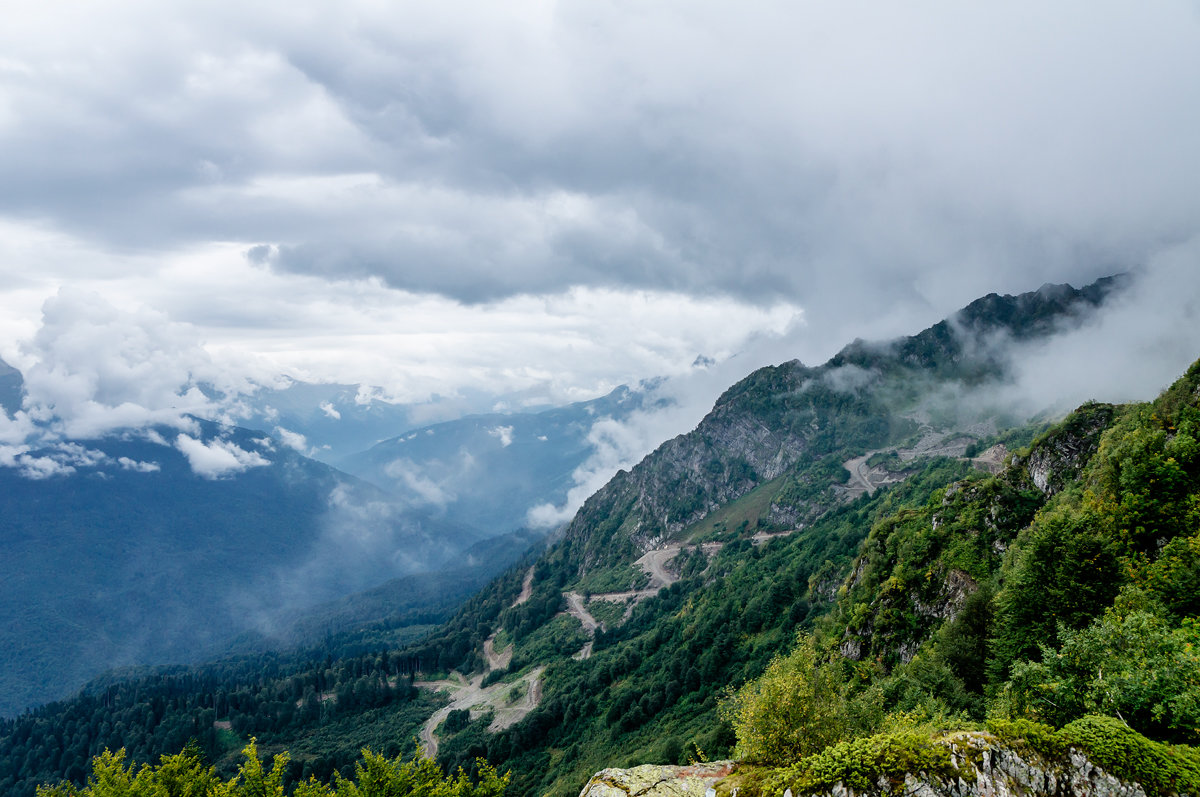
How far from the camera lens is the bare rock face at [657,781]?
2542 centimetres

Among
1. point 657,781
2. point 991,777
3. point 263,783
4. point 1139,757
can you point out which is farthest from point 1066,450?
point 263,783

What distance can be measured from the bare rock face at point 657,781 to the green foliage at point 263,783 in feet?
63.3

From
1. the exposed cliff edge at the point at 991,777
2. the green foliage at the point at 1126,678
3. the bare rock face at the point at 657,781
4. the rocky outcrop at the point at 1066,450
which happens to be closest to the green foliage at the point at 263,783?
the bare rock face at the point at 657,781

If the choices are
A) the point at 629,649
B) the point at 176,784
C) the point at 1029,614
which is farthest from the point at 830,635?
the point at 629,649

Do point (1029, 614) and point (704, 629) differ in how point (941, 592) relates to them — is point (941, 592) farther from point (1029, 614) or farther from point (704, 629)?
point (704, 629)

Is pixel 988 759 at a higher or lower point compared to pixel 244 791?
higher

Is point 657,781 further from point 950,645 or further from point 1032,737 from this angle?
point 950,645

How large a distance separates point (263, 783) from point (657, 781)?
1337 inches

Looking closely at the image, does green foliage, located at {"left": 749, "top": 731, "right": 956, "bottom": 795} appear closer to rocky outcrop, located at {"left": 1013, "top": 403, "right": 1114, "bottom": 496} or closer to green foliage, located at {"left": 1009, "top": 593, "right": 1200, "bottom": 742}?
green foliage, located at {"left": 1009, "top": 593, "right": 1200, "bottom": 742}

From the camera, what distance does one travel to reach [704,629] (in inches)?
5531

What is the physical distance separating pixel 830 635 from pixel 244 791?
6880 cm

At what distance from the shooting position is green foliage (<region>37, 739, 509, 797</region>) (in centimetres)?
3862

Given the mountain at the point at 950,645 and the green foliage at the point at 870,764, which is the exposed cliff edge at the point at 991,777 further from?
the mountain at the point at 950,645

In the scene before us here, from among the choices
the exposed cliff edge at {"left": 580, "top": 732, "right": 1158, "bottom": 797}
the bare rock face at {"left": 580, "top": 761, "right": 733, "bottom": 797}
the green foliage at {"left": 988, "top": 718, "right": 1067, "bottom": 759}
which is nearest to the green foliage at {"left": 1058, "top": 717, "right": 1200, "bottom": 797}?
the exposed cliff edge at {"left": 580, "top": 732, "right": 1158, "bottom": 797}
